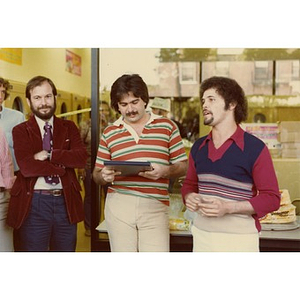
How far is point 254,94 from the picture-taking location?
4012 mm

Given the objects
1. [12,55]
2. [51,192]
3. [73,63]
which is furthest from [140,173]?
[12,55]

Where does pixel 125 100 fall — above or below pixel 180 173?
above

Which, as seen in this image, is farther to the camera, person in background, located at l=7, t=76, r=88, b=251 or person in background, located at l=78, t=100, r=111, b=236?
person in background, located at l=78, t=100, r=111, b=236

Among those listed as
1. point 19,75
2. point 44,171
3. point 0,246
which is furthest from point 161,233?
point 19,75

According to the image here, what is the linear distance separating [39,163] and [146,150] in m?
0.73

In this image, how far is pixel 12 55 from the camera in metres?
3.28

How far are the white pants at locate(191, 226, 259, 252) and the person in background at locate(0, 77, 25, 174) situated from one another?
1344 mm

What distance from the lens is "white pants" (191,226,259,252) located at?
297 centimetres

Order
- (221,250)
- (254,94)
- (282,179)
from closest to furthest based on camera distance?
1. (221,250)
2. (282,179)
3. (254,94)

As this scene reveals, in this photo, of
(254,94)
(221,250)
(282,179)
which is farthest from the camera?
(254,94)

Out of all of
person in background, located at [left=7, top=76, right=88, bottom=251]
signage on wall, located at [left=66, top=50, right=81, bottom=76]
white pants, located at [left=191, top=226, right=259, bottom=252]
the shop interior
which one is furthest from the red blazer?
white pants, located at [left=191, top=226, right=259, bottom=252]

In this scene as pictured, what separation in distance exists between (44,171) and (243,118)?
1336 millimetres

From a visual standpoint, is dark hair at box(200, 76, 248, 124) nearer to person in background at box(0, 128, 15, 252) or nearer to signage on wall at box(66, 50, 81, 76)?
signage on wall at box(66, 50, 81, 76)
